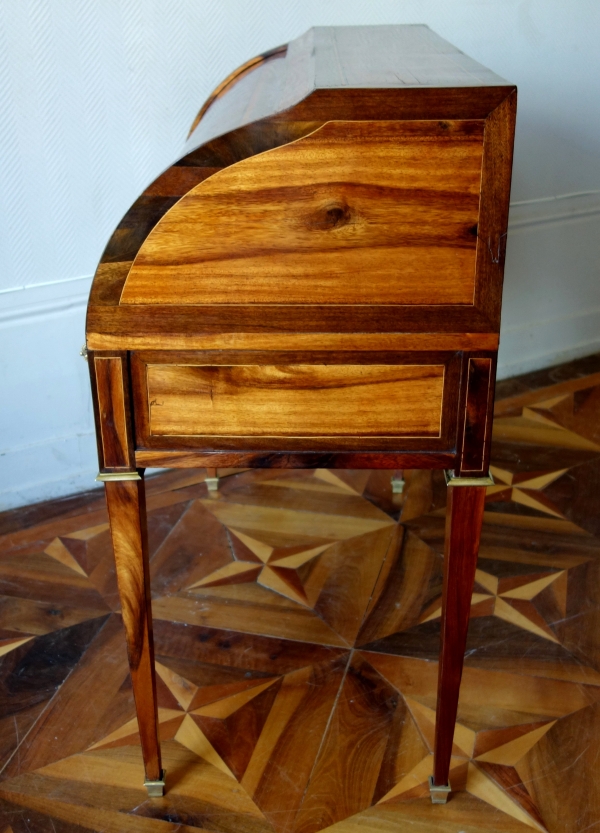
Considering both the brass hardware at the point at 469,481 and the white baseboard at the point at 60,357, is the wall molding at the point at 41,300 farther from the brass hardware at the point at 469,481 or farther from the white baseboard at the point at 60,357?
the brass hardware at the point at 469,481

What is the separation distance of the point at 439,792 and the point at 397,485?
72cm

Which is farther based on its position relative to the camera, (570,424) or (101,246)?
(570,424)

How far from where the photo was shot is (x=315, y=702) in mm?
1139

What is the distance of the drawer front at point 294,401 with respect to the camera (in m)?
0.76

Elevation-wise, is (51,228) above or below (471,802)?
above

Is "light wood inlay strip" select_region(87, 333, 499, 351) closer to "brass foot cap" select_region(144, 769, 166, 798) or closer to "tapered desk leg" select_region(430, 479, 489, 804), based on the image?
A: "tapered desk leg" select_region(430, 479, 489, 804)

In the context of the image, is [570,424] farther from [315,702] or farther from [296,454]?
[296,454]

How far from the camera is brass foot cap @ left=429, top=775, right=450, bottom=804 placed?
986 mm

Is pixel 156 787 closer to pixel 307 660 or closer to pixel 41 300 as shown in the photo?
pixel 307 660

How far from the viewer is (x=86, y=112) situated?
1.43 meters

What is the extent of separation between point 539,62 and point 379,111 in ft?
4.48

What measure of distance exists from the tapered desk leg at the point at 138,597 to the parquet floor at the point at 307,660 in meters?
0.09

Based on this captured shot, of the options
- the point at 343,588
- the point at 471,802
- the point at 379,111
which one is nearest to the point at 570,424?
the point at 343,588

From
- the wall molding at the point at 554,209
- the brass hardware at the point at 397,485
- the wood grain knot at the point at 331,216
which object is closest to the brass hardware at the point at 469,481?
the wood grain knot at the point at 331,216
